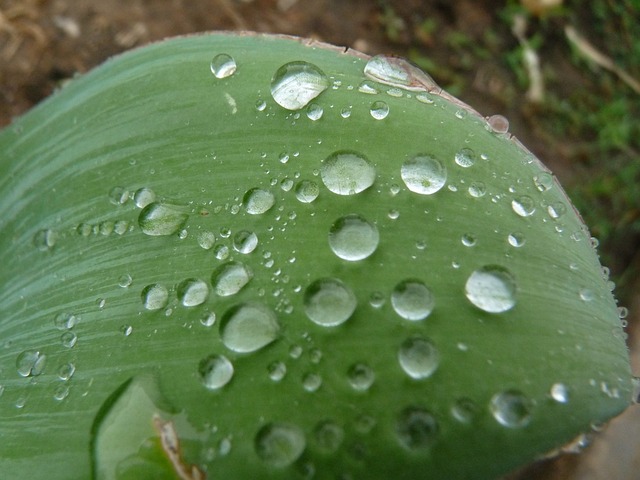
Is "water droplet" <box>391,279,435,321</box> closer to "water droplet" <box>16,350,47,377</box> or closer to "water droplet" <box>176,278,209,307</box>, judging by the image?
"water droplet" <box>176,278,209,307</box>

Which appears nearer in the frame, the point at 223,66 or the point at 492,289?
the point at 492,289

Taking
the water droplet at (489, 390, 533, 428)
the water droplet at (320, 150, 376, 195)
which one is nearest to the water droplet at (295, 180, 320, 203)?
the water droplet at (320, 150, 376, 195)

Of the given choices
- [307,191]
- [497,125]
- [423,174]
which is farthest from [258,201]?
[497,125]

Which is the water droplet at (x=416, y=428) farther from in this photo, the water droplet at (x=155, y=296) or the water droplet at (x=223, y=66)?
the water droplet at (x=223, y=66)

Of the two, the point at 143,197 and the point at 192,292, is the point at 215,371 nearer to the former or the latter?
the point at 192,292

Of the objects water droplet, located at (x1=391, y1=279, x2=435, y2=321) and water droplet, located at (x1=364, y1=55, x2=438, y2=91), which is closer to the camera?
water droplet, located at (x1=391, y1=279, x2=435, y2=321)
